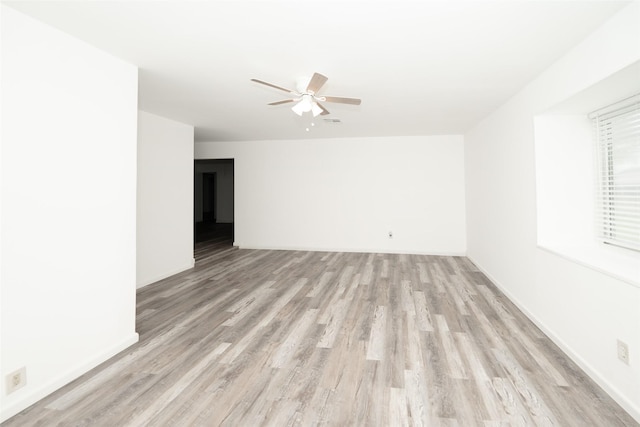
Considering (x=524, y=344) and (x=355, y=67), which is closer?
(x=524, y=344)

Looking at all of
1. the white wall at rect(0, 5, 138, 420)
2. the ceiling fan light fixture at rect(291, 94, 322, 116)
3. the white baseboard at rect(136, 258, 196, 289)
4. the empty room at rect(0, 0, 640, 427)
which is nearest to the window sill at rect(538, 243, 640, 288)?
the empty room at rect(0, 0, 640, 427)

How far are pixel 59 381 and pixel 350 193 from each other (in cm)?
558

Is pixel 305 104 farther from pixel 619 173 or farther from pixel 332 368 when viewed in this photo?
pixel 619 173

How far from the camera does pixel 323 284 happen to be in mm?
4539

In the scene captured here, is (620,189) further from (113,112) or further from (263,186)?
(263,186)

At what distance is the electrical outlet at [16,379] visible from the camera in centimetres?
188

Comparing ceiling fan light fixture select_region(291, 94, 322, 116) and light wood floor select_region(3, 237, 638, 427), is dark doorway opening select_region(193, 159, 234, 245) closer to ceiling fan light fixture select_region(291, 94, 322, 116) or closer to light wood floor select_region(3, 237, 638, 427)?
light wood floor select_region(3, 237, 638, 427)

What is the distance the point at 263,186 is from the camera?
7309 millimetres

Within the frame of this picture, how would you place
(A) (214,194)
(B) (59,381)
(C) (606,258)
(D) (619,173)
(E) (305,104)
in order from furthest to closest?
(A) (214,194) → (E) (305,104) → (D) (619,173) → (C) (606,258) → (B) (59,381)

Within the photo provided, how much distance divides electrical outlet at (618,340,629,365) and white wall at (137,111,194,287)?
4.90 metres

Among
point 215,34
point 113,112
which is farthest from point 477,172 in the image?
point 113,112

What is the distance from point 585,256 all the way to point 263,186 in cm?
590

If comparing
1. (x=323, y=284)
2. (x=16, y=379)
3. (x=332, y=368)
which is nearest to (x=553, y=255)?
(x=332, y=368)

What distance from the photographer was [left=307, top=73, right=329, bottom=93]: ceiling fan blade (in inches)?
102
